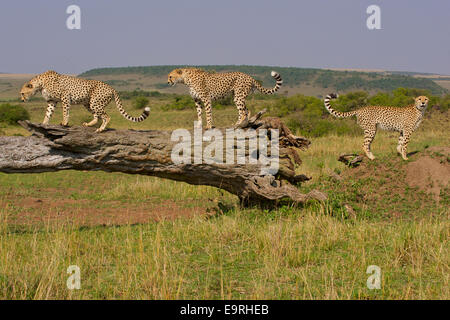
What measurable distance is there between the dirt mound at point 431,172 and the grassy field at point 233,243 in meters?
0.05

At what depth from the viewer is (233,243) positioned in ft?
18.6

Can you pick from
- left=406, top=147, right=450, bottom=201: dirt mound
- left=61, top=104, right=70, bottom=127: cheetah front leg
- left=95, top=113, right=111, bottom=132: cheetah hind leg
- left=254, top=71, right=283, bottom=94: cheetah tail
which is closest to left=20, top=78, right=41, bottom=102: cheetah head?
left=61, top=104, right=70, bottom=127: cheetah front leg

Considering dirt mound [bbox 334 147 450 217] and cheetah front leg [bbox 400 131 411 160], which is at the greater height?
cheetah front leg [bbox 400 131 411 160]

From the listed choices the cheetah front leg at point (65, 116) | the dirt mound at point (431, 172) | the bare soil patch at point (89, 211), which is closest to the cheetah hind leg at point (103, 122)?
the cheetah front leg at point (65, 116)

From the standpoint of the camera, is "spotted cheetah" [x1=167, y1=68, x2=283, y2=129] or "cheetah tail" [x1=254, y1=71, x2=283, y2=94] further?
"cheetah tail" [x1=254, y1=71, x2=283, y2=94]

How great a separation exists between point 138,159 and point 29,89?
1937mm

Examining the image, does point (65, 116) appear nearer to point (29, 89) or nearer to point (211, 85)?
point (29, 89)

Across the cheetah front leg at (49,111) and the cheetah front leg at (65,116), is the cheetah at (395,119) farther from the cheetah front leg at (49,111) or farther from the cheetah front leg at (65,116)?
the cheetah front leg at (49,111)

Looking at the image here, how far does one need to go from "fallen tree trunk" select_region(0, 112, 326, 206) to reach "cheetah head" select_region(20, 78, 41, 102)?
106 centimetres

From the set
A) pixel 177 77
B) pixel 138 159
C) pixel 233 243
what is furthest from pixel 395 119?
pixel 138 159

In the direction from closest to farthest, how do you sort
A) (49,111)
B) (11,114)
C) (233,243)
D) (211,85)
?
1. (233,243)
2. (49,111)
3. (211,85)
4. (11,114)

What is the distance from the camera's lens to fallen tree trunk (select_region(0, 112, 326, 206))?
19.8 ft

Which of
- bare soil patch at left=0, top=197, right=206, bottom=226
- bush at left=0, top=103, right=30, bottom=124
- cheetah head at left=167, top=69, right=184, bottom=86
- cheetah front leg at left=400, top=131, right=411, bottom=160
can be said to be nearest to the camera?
bare soil patch at left=0, top=197, right=206, bottom=226

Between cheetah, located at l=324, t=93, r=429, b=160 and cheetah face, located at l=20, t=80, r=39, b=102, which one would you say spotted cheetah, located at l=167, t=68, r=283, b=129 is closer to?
cheetah, located at l=324, t=93, r=429, b=160
